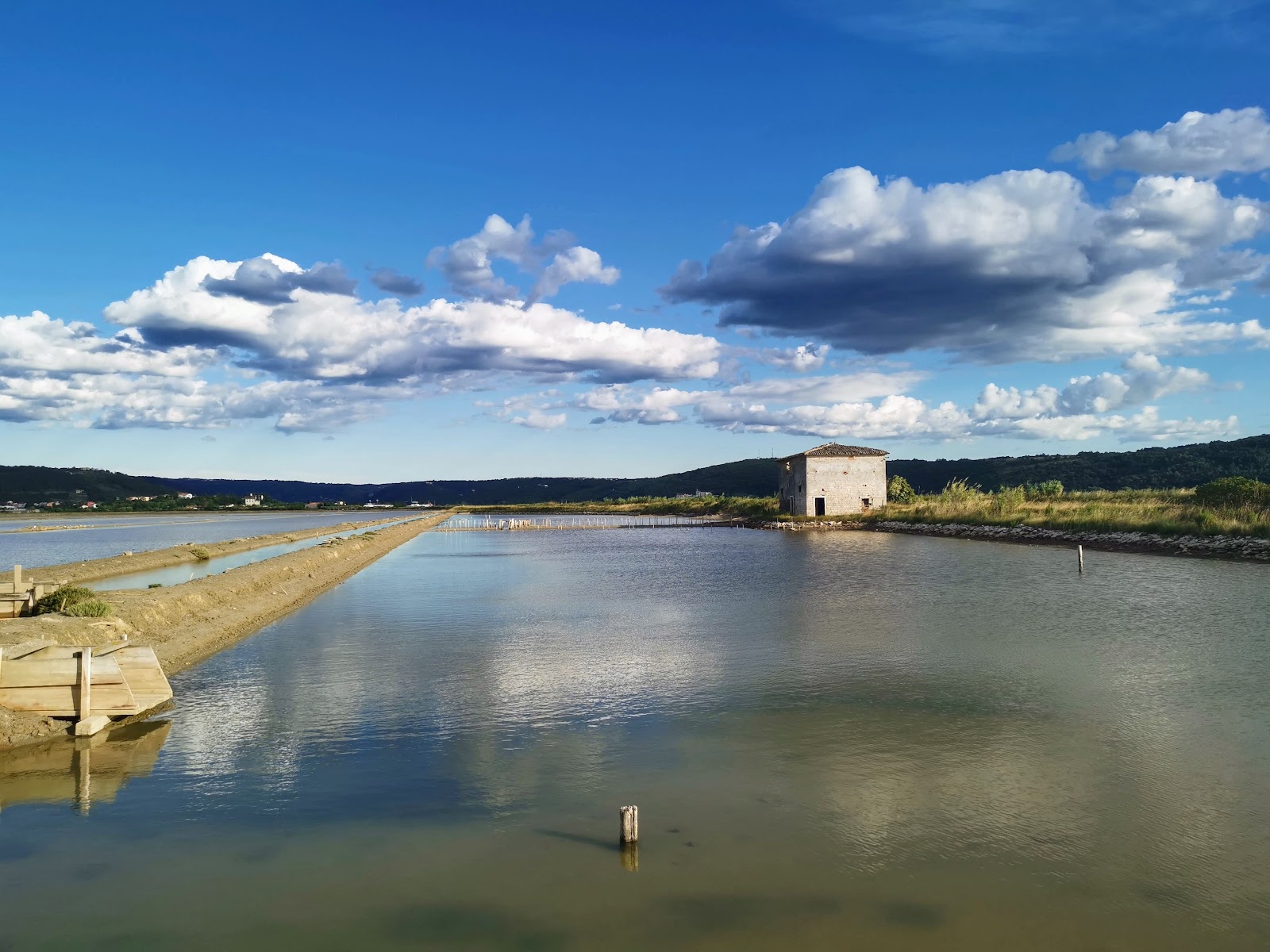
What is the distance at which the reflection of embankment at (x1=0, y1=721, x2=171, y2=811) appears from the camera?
10.2 m

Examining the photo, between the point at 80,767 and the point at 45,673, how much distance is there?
205cm

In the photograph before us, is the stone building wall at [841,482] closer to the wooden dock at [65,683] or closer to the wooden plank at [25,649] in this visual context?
the wooden dock at [65,683]

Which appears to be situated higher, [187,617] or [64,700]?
[64,700]

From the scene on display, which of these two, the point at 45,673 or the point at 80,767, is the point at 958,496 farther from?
the point at 80,767

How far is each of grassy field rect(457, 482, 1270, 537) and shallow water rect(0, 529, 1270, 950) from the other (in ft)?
77.1

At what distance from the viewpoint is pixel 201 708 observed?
14.4m

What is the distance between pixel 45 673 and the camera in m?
12.5

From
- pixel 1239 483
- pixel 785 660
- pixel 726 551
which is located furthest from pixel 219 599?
pixel 1239 483

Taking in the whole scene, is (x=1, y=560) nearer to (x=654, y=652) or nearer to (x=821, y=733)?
(x=654, y=652)

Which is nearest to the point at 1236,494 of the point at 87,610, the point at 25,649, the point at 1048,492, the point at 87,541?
the point at 1048,492

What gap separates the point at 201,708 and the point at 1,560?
39.1 metres

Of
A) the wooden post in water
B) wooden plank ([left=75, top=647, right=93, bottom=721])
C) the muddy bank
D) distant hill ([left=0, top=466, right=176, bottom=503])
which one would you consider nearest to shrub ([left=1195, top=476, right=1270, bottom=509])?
the muddy bank

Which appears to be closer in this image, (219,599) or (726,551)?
(219,599)

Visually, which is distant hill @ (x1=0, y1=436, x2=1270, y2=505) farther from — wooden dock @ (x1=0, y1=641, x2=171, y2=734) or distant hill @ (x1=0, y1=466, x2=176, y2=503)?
wooden dock @ (x1=0, y1=641, x2=171, y2=734)
